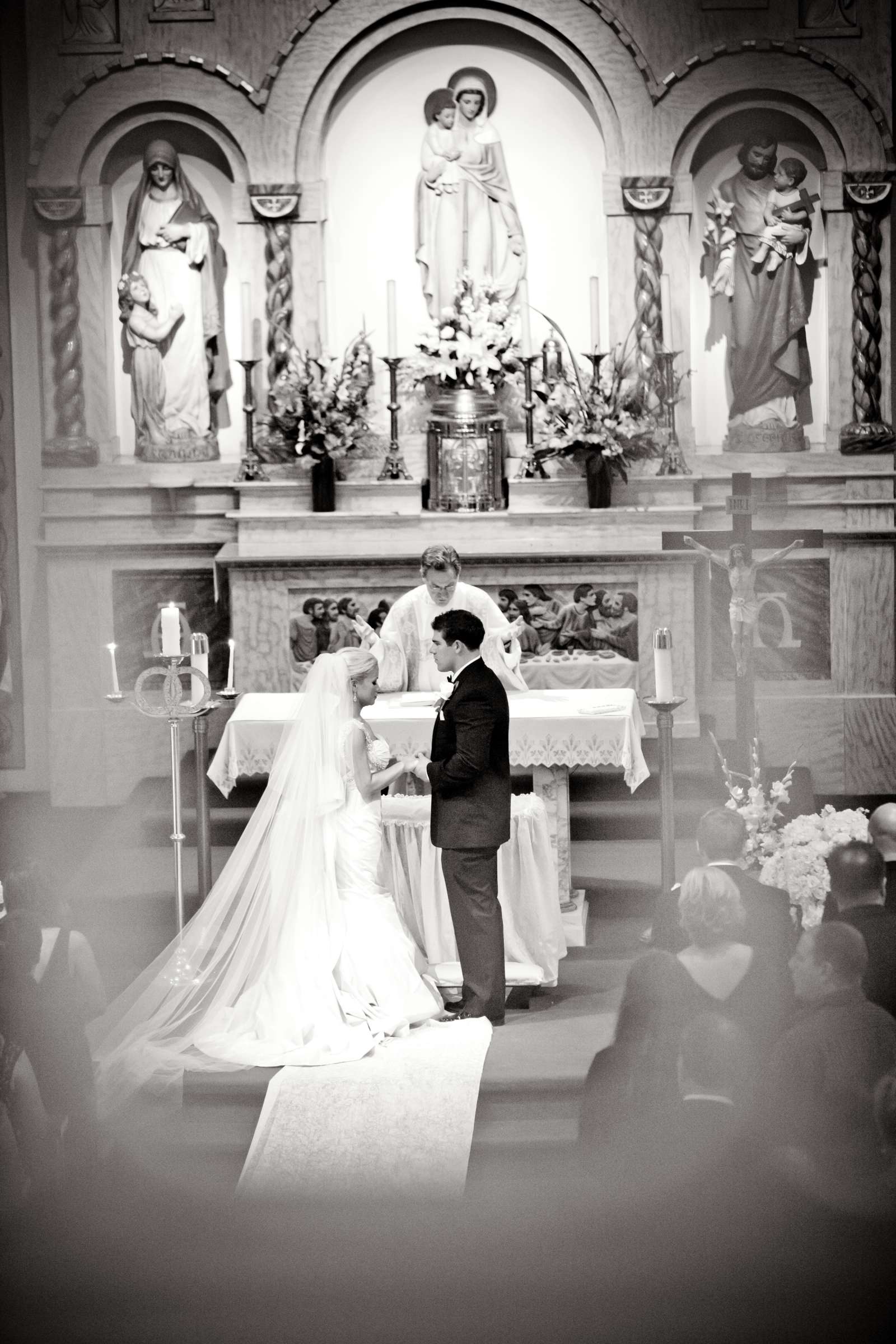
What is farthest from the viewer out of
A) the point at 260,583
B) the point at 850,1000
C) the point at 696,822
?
the point at 260,583

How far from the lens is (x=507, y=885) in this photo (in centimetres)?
724

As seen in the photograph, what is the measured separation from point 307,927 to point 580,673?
3.14 metres

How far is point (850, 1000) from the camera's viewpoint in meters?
5.65

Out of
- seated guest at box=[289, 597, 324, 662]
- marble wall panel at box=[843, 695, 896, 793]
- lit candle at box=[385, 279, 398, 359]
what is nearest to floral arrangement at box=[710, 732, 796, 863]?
marble wall panel at box=[843, 695, 896, 793]

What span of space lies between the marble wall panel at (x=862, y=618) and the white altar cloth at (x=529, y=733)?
2.30 metres

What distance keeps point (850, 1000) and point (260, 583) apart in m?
4.73

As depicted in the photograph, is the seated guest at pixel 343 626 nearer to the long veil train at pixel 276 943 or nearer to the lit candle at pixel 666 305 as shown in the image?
the lit candle at pixel 666 305

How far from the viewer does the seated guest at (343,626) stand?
9641 mm

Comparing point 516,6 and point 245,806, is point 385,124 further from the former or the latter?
point 245,806

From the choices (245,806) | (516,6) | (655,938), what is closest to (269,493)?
(245,806)

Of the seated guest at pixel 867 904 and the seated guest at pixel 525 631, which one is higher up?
the seated guest at pixel 525 631

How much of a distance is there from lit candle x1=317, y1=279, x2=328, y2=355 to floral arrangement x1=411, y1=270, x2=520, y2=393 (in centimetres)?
63

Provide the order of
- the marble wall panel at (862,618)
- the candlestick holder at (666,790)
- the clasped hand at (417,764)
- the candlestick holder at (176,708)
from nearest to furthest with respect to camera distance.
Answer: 1. the clasped hand at (417,764)
2. the candlestick holder at (176,708)
3. the candlestick holder at (666,790)
4. the marble wall panel at (862,618)

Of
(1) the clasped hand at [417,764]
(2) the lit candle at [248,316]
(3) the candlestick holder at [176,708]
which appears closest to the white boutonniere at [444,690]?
(1) the clasped hand at [417,764]
